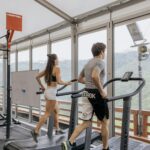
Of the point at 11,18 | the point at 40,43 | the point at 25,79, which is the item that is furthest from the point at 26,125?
the point at 11,18

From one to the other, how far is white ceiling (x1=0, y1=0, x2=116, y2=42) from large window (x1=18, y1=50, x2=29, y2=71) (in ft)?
3.66

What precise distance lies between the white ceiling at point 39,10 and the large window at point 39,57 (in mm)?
565

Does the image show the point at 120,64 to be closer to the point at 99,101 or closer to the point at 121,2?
the point at 121,2

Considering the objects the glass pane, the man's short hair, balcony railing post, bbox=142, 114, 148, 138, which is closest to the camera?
the man's short hair

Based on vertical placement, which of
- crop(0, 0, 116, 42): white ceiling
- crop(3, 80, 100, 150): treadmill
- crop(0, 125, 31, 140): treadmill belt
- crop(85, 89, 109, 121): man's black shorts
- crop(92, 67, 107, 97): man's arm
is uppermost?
crop(0, 0, 116, 42): white ceiling

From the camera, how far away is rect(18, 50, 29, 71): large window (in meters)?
7.33

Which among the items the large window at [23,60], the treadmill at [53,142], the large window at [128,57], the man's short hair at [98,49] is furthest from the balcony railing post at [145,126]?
the large window at [23,60]

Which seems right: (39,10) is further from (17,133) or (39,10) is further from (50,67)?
(17,133)

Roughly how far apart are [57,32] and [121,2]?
2.10 meters

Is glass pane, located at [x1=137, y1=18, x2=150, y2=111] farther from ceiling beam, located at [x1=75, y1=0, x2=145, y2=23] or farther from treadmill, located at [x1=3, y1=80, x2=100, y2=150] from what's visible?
treadmill, located at [x1=3, y1=80, x2=100, y2=150]

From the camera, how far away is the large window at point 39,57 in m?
6.47

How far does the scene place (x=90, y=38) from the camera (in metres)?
4.94

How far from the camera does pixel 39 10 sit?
17.0 feet

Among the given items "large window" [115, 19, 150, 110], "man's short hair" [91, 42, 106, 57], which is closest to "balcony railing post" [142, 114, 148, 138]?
"large window" [115, 19, 150, 110]
